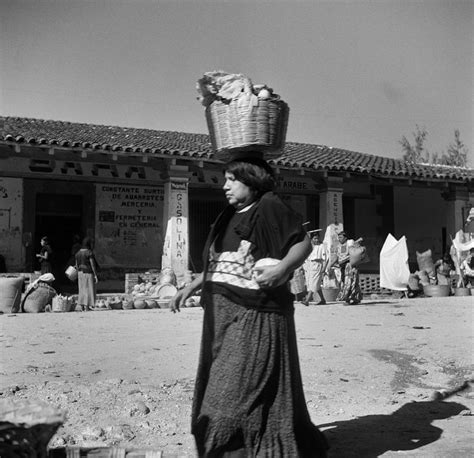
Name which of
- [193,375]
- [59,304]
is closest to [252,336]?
[193,375]

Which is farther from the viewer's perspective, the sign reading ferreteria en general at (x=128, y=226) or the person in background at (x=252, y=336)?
the sign reading ferreteria en general at (x=128, y=226)

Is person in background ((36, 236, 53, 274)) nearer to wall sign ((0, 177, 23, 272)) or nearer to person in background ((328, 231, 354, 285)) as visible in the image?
wall sign ((0, 177, 23, 272))

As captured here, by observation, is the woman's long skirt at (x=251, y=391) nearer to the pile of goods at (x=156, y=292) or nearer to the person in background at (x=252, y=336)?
the person in background at (x=252, y=336)

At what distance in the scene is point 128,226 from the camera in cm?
1440

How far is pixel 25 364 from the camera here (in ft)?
17.3

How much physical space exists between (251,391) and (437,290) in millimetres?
12241

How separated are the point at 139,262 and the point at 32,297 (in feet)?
15.4

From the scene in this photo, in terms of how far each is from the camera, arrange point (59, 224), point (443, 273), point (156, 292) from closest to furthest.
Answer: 1. point (156, 292)
2. point (59, 224)
3. point (443, 273)

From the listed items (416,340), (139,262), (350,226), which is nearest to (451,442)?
(416,340)

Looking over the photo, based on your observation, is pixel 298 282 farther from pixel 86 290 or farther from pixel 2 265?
pixel 2 265

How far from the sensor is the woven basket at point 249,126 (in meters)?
2.90

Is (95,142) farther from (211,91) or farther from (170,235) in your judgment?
(211,91)

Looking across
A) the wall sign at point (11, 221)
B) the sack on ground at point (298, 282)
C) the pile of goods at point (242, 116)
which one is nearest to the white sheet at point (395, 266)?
the sack on ground at point (298, 282)

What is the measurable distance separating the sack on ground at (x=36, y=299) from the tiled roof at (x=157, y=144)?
3.37 meters
